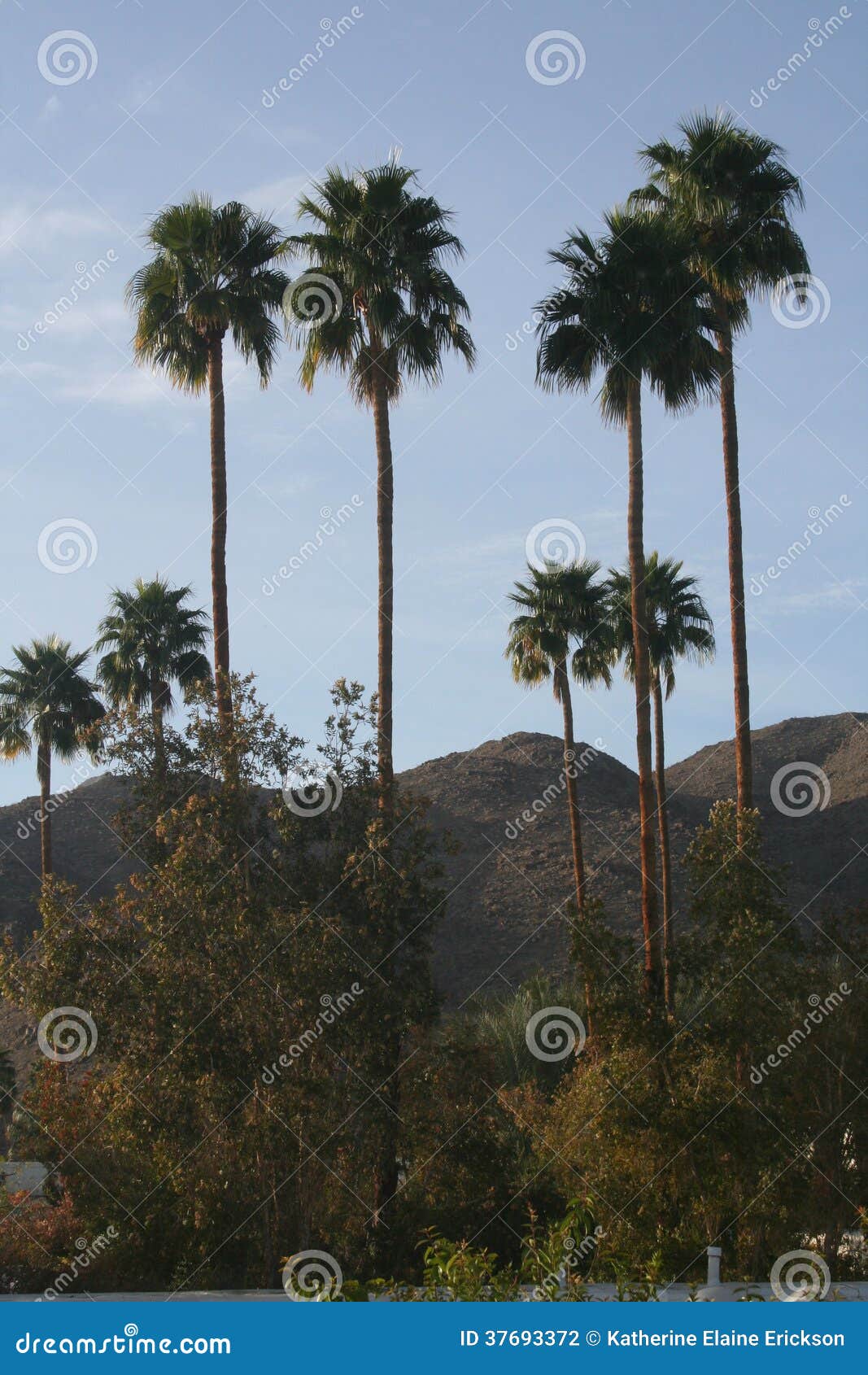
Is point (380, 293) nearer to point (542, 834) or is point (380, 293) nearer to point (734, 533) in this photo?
point (734, 533)

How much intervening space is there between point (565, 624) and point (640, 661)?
15.4 metres

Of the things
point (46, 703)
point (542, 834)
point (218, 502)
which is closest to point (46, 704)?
point (46, 703)

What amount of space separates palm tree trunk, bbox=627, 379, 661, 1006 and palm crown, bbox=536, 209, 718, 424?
628 millimetres

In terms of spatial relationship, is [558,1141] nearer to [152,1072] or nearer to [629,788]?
[152,1072]

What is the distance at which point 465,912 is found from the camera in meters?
75.4

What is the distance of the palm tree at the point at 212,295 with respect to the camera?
26797mm

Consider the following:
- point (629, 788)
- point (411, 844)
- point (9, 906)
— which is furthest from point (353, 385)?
point (629, 788)

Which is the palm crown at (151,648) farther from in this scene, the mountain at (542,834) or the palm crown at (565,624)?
the mountain at (542,834)

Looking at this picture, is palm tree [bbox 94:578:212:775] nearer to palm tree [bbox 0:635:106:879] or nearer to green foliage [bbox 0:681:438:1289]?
palm tree [bbox 0:635:106:879]

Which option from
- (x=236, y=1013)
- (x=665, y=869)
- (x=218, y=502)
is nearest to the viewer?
(x=236, y=1013)

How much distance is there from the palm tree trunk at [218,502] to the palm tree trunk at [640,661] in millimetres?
7814

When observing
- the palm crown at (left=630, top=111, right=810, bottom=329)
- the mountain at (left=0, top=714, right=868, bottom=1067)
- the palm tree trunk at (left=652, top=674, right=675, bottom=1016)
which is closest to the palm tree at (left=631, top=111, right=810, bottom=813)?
the palm crown at (left=630, top=111, right=810, bottom=329)

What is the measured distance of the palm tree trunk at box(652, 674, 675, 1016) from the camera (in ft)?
65.3

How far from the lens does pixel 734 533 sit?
86.1ft
